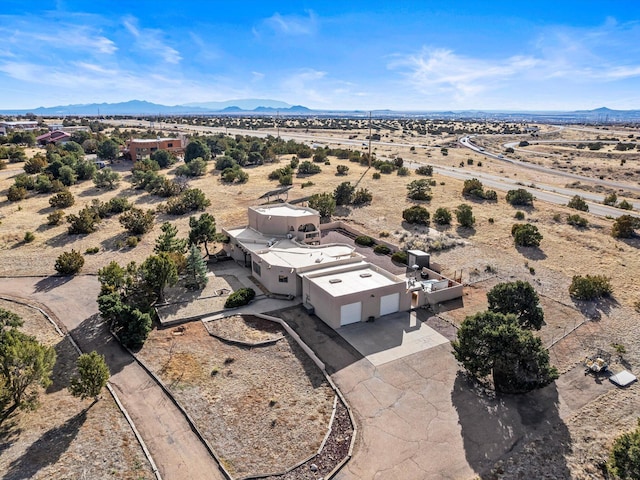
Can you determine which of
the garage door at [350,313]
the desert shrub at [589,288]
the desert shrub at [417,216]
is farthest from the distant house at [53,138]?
the desert shrub at [589,288]

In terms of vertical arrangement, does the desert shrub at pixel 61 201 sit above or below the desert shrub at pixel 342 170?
below

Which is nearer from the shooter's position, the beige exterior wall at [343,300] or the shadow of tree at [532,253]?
the beige exterior wall at [343,300]

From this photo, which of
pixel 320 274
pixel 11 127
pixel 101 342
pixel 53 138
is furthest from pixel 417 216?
pixel 11 127

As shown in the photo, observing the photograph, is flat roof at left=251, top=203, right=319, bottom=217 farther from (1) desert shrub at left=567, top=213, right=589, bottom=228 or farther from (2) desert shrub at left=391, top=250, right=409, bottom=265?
(1) desert shrub at left=567, top=213, right=589, bottom=228

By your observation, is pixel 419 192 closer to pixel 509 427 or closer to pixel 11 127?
pixel 509 427

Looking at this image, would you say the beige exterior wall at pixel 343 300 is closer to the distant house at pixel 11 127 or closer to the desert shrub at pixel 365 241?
the desert shrub at pixel 365 241

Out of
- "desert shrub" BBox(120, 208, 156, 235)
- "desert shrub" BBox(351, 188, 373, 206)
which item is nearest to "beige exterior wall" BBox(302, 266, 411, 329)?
"desert shrub" BBox(120, 208, 156, 235)

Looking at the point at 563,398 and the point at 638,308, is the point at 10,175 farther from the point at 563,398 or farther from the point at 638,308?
the point at 638,308

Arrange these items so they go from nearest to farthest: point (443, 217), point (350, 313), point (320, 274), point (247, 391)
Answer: point (247, 391), point (350, 313), point (320, 274), point (443, 217)
